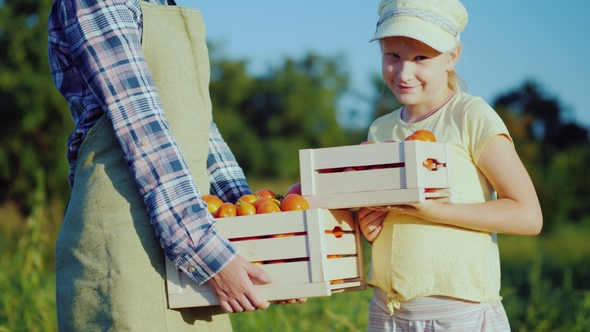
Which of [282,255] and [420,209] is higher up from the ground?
[420,209]

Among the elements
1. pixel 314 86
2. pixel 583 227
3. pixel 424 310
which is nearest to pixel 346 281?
pixel 424 310

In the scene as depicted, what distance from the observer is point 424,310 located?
243 cm

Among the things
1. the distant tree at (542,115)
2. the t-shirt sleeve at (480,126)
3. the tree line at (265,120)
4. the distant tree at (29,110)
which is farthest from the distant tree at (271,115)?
the t-shirt sleeve at (480,126)

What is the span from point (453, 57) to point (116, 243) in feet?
4.39

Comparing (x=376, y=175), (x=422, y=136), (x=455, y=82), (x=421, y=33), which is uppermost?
(x=421, y=33)

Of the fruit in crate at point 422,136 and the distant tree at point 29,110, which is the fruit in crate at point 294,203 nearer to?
the fruit in crate at point 422,136

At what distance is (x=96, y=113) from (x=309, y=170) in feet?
2.37

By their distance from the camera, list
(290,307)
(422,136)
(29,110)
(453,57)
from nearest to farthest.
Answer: (422,136) < (453,57) < (290,307) < (29,110)

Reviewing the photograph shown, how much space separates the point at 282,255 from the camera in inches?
92.2

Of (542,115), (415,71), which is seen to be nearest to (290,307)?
(415,71)

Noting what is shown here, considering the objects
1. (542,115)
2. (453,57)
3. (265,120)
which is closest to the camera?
(453,57)

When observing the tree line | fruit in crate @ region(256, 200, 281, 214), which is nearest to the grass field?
the tree line

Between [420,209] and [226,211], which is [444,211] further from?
[226,211]

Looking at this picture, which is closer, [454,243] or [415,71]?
[454,243]
